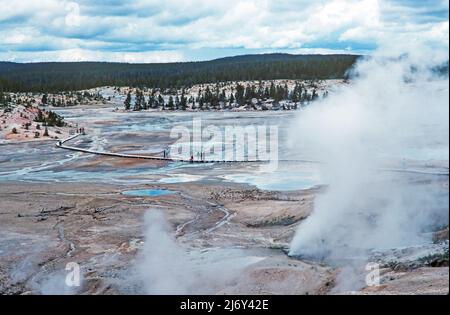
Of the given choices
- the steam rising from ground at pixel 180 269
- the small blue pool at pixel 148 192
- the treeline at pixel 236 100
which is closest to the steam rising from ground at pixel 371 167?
the steam rising from ground at pixel 180 269

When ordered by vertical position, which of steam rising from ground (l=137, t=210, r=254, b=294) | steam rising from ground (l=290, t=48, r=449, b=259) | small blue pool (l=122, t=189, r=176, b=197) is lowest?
small blue pool (l=122, t=189, r=176, b=197)

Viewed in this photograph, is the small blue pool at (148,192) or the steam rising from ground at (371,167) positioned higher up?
the steam rising from ground at (371,167)

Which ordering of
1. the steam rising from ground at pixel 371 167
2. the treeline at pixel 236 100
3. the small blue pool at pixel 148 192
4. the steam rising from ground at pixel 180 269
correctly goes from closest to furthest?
the steam rising from ground at pixel 371 167 < the steam rising from ground at pixel 180 269 < the small blue pool at pixel 148 192 < the treeline at pixel 236 100

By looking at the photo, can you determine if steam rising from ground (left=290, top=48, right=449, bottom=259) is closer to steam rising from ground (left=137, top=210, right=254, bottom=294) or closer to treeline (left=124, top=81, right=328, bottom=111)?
steam rising from ground (left=137, top=210, right=254, bottom=294)

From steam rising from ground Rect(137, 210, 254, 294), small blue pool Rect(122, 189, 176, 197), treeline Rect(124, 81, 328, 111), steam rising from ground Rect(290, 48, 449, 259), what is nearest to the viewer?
steam rising from ground Rect(290, 48, 449, 259)

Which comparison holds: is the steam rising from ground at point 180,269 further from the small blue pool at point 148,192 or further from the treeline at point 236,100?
the treeline at point 236,100

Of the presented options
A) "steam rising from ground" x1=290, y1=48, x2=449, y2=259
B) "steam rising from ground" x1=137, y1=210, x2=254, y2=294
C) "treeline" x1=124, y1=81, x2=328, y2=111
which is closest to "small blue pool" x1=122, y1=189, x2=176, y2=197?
"steam rising from ground" x1=137, y1=210, x2=254, y2=294

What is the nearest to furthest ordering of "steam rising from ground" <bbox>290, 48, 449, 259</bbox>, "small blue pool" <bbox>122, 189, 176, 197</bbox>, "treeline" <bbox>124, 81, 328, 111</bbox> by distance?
"steam rising from ground" <bbox>290, 48, 449, 259</bbox>
"small blue pool" <bbox>122, 189, 176, 197</bbox>
"treeline" <bbox>124, 81, 328, 111</bbox>
